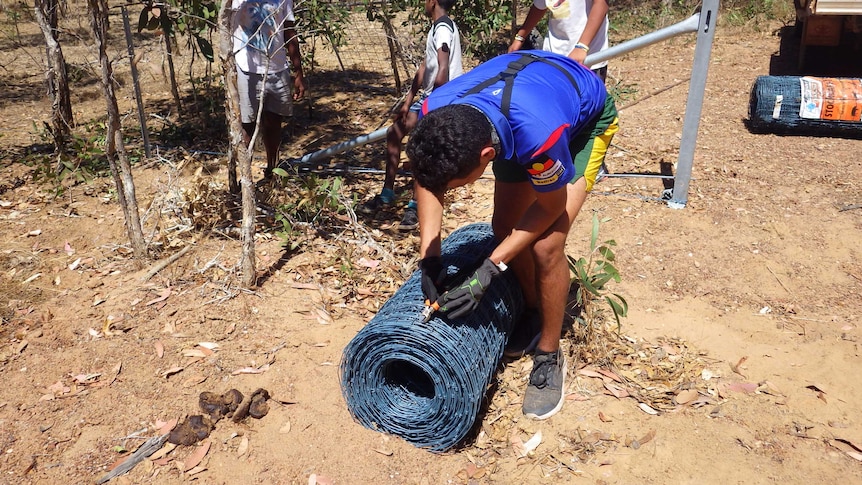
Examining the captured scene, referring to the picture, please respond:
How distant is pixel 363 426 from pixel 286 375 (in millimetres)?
515

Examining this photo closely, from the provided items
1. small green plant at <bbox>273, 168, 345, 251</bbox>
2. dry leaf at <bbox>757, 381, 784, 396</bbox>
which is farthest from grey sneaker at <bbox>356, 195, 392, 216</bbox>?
dry leaf at <bbox>757, 381, 784, 396</bbox>

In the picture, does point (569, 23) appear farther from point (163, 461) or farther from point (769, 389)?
point (163, 461)

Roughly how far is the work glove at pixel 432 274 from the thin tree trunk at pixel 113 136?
1948 mm

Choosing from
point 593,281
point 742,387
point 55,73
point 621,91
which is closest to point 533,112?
point 593,281

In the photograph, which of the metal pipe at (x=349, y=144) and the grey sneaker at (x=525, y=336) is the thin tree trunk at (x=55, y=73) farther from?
the grey sneaker at (x=525, y=336)

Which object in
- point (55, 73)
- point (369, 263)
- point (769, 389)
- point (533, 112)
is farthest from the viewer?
point (55, 73)

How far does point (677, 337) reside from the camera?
368 centimetres

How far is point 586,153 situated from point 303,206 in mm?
2168

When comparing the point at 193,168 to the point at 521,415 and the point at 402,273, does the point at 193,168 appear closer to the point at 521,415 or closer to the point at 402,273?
the point at 402,273

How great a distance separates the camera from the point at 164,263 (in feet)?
13.5

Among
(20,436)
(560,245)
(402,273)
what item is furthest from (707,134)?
(20,436)

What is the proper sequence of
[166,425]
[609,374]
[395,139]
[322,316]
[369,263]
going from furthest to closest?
[395,139] → [369,263] → [322,316] → [609,374] → [166,425]

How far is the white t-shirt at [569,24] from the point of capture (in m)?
4.45

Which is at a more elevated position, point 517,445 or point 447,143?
point 447,143
